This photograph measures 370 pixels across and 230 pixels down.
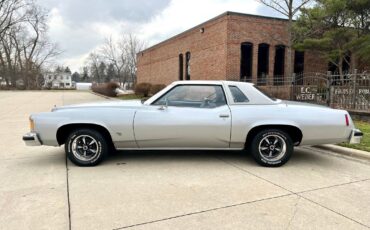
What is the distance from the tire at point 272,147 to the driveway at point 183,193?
0.18 meters

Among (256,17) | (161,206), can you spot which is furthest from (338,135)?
(256,17)

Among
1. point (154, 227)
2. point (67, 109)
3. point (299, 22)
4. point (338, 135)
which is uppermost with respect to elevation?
point (299, 22)

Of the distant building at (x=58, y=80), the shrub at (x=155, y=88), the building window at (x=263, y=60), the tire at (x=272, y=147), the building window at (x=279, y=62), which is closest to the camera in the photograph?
the tire at (x=272, y=147)

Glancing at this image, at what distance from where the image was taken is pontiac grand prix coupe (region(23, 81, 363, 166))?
512cm

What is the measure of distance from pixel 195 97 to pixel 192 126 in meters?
0.57

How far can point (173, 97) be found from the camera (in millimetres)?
5371

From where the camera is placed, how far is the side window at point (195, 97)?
5.30 metres

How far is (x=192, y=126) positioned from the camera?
5117 millimetres

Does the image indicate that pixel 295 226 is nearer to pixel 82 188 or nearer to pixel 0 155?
pixel 82 188

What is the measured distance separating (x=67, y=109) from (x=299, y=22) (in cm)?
1467

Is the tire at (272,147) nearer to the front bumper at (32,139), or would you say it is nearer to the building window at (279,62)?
the front bumper at (32,139)

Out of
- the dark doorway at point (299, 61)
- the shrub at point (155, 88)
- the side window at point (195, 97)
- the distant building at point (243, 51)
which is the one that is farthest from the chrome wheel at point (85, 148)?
the dark doorway at point (299, 61)

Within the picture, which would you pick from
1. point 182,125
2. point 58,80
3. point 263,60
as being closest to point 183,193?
point 182,125

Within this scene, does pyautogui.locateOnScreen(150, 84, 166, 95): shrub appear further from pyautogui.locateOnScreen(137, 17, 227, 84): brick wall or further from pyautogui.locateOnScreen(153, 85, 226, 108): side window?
pyautogui.locateOnScreen(153, 85, 226, 108): side window
